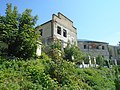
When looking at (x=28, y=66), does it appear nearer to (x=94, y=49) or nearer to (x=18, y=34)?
(x=18, y=34)

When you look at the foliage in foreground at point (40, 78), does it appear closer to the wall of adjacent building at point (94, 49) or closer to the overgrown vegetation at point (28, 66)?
the overgrown vegetation at point (28, 66)

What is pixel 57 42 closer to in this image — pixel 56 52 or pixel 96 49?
pixel 56 52

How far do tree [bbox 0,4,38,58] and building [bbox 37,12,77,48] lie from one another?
36.2 feet

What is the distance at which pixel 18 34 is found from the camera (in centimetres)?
2045

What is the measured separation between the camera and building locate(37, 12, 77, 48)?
33.0 metres

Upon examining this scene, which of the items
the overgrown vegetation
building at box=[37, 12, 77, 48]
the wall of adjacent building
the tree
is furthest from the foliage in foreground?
the wall of adjacent building

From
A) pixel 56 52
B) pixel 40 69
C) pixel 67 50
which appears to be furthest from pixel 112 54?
pixel 40 69

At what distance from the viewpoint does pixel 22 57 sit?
20438 mm

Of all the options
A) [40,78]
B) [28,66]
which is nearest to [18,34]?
[28,66]

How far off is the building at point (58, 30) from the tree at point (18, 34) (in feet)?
36.2

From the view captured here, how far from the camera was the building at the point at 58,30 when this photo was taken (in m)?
33.0

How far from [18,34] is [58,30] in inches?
582

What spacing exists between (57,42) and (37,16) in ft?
25.8

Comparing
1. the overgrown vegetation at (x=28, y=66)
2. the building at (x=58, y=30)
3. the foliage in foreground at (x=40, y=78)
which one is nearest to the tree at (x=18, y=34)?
the overgrown vegetation at (x=28, y=66)
